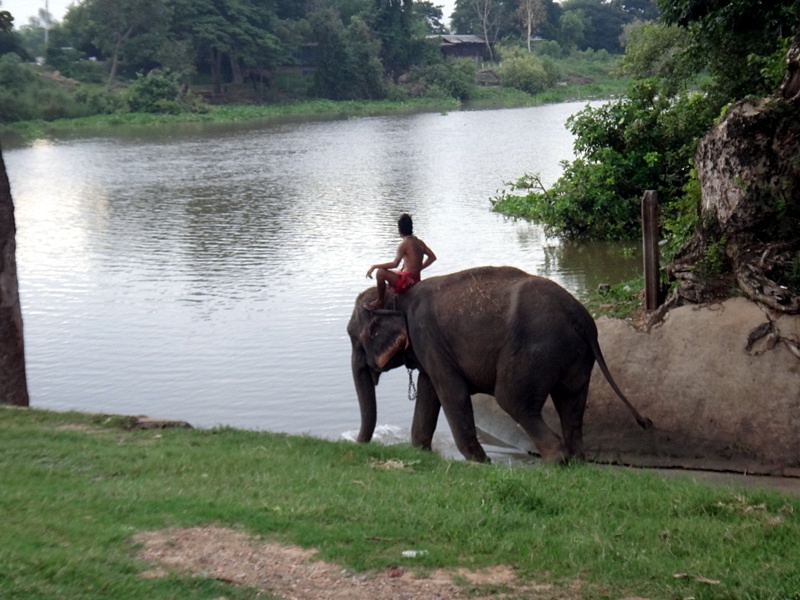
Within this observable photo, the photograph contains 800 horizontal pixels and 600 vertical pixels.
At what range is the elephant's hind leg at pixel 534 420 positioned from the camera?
29.6ft

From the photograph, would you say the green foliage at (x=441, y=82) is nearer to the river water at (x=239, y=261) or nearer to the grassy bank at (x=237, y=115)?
the grassy bank at (x=237, y=115)

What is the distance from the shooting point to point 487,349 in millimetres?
9148

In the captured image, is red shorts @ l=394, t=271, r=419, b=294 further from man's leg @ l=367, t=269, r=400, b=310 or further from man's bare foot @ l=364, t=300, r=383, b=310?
man's bare foot @ l=364, t=300, r=383, b=310

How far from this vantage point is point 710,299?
11.1 metres

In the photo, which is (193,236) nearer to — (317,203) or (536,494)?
(317,203)

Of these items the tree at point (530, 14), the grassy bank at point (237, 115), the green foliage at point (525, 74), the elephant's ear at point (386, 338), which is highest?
the tree at point (530, 14)

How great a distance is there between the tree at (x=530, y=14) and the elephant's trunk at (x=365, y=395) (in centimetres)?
9987

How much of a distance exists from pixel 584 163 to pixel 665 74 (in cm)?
212

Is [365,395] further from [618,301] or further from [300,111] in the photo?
[300,111]

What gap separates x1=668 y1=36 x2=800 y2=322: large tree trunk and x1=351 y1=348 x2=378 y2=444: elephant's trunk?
10.6ft

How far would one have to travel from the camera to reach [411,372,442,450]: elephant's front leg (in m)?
9.96

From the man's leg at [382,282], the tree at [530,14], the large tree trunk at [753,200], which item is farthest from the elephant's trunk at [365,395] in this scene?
the tree at [530,14]

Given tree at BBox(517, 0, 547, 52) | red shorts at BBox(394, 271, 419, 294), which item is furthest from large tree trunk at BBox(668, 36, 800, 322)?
tree at BBox(517, 0, 547, 52)

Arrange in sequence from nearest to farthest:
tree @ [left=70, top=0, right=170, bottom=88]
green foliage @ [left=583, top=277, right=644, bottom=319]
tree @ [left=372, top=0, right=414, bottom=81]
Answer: green foliage @ [left=583, top=277, right=644, bottom=319]
tree @ [left=70, top=0, right=170, bottom=88]
tree @ [left=372, top=0, right=414, bottom=81]
